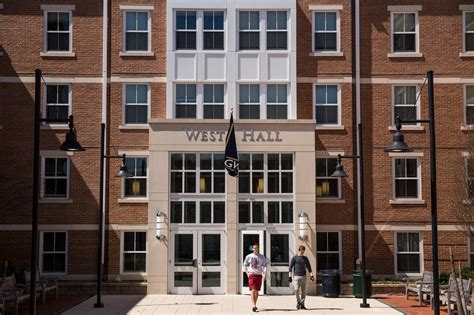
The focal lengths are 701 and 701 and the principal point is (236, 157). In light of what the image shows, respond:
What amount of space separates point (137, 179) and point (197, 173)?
2.75 m

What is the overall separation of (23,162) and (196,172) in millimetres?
7052

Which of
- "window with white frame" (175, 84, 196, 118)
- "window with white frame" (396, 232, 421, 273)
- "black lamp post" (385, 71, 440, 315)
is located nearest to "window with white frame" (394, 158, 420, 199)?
"window with white frame" (396, 232, 421, 273)

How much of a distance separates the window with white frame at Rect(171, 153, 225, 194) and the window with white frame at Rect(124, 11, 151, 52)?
4946mm

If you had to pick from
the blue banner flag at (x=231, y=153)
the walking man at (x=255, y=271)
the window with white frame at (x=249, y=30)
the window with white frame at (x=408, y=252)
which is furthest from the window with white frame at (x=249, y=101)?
the walking man at (x=255, y=271)

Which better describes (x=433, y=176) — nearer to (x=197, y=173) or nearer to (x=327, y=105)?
(x=197, y=173)

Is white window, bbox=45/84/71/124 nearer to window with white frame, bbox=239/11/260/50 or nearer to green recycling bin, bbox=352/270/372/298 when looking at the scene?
window with white frame, bbox=239/11/260/50

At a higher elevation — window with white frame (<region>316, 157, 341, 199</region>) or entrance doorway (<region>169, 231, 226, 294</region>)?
window with white frame (<region>316, 157, 341, 199</region>)

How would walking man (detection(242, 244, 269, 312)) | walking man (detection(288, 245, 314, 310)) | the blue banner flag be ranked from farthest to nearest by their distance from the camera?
the blue banner flag → walking man (detection(288, 245, 314, 310)) → walking man (detection(242, 244, 269, 312))

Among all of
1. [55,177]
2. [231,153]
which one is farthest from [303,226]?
[55,177]

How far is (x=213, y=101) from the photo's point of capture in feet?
92.0

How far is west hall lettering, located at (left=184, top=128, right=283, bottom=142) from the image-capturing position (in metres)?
27.0

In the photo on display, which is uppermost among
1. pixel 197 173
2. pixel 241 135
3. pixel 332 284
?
pixel 241 135

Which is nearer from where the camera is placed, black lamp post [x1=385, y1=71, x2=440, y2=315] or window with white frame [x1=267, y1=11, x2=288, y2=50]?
black lamp post [x1=385, y1=71, x2=440, y2=315]

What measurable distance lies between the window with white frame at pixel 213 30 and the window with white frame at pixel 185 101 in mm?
1781
